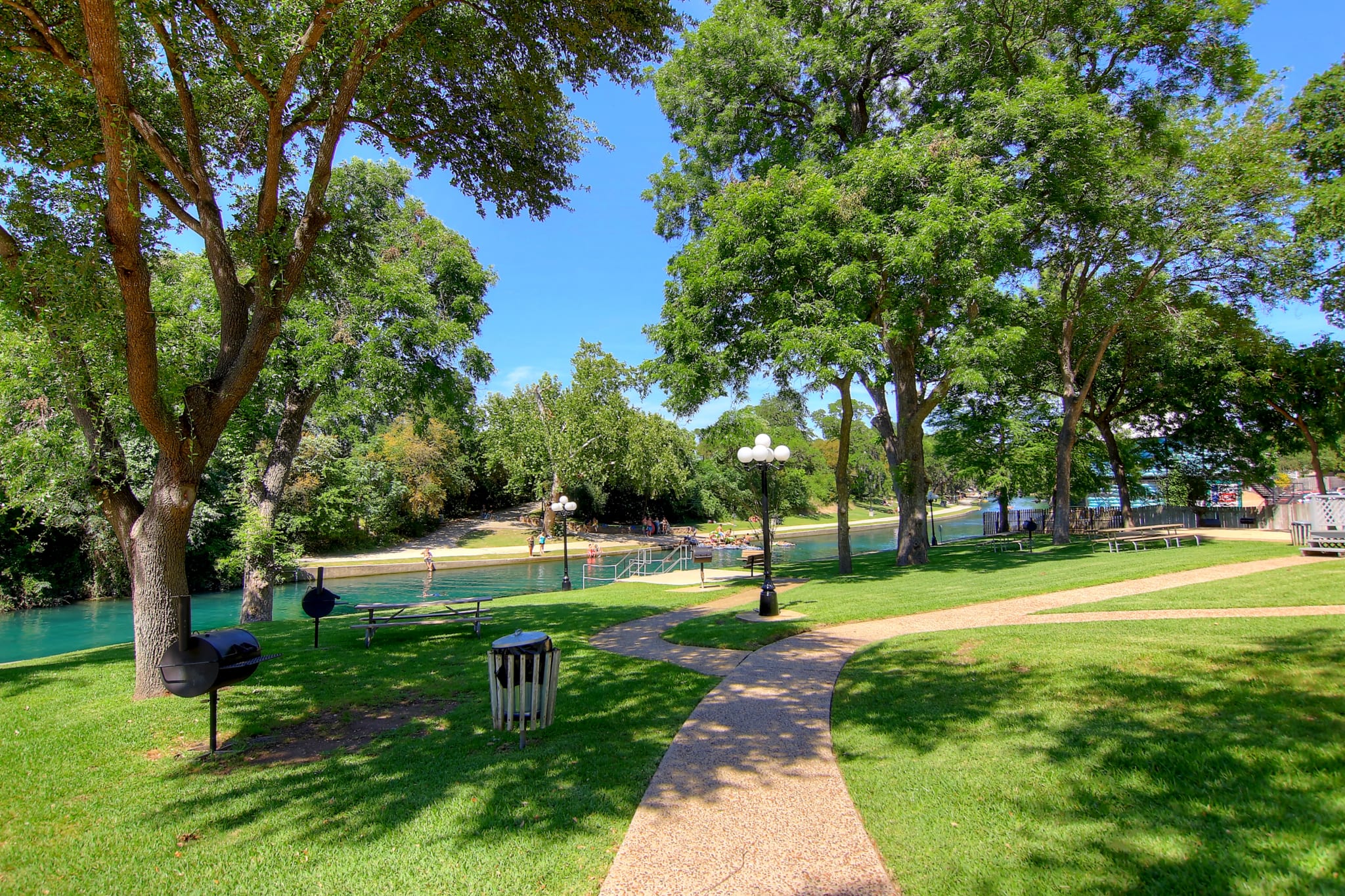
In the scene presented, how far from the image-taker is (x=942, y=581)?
13.9 meters

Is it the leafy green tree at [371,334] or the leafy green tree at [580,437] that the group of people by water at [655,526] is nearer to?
the leafy green tree at [580,437]

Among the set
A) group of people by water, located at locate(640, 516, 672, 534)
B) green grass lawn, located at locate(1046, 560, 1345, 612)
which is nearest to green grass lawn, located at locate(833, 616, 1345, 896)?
green grass lawn, located at locate(1046, 560, 1345, 612)

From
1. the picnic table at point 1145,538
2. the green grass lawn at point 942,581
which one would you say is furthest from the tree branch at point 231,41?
the picnic table at point 1145,538

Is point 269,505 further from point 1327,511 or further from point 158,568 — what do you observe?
point 1327,511

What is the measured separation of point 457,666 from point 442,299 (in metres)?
14.9

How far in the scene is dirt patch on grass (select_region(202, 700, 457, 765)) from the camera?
5.13m

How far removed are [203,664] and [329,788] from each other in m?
1.54

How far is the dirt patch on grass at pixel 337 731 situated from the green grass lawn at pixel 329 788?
2.4 inches

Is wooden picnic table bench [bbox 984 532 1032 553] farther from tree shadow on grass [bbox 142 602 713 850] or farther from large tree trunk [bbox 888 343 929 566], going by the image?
tree shadow on grass [bbox 142 602 713 850]

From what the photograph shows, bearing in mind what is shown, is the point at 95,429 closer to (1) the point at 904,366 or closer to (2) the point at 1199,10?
(1) the point at 904,366

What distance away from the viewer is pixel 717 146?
696 inches

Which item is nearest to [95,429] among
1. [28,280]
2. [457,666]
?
[28,280]

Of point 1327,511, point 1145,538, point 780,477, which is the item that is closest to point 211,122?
point 1327,511

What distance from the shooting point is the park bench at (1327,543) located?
11773 millimetres
